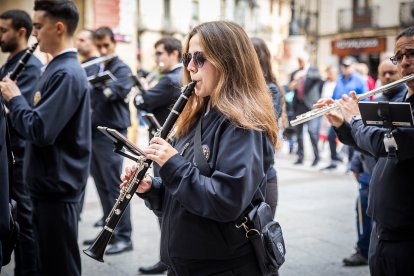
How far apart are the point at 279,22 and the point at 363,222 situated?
52.8 feet

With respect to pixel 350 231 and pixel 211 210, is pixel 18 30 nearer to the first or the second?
pixel 211 210

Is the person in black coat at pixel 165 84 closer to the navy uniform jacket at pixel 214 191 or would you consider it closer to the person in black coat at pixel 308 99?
the navy uniform jacket at pixel 214 191

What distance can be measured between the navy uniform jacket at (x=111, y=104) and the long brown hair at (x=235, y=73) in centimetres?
323

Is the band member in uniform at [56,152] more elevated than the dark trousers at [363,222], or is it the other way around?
the band member in uniform at [56,152]

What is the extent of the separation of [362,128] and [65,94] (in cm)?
183

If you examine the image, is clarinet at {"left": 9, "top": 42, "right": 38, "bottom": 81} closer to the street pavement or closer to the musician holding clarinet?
the street pavement

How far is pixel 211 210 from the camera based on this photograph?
2.04 m

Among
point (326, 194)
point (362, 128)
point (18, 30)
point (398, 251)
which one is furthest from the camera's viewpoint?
point (326, 194)

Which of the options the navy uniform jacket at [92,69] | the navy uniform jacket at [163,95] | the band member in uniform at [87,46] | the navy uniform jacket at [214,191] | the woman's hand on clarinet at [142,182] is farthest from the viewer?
the band member in uniform at [87,46]

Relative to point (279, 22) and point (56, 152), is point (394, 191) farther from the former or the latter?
point (279, 22)

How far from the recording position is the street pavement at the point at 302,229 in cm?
460

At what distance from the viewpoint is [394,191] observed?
2.51 m

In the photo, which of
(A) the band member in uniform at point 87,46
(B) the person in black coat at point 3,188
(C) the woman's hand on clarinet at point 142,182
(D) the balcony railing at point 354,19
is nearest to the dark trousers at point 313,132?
(A) the band member in uniform at point 87,46

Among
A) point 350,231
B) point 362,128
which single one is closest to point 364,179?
point 350,231
